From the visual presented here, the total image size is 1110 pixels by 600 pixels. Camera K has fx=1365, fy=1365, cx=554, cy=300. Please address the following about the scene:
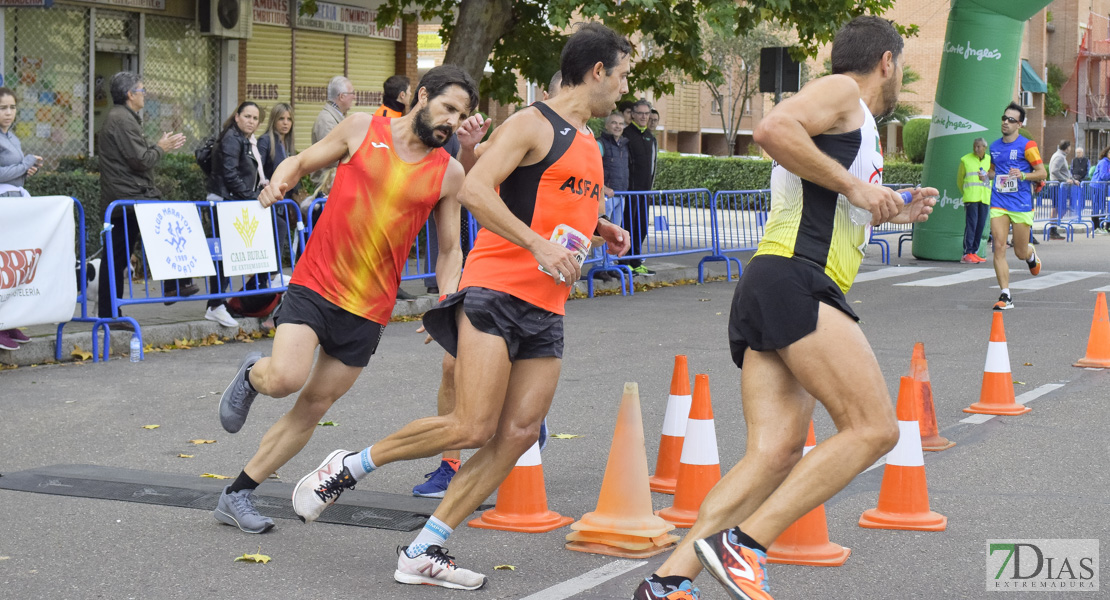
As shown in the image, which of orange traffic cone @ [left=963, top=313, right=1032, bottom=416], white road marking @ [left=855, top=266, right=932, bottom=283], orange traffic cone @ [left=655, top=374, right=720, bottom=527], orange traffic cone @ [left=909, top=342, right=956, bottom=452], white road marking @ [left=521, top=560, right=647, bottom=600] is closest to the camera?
white road marking @ [left=521, top=560, right=647, bottom=600]

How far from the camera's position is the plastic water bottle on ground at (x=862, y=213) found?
167 inches

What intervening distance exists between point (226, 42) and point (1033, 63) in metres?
52.0

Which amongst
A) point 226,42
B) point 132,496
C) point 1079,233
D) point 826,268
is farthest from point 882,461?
point 1079,233

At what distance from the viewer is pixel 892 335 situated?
12047 millimetres

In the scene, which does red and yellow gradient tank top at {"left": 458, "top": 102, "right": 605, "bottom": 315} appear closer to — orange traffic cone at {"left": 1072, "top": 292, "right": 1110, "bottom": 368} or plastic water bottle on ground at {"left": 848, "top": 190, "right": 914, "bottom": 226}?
plastic water bottle on ground at {"left": 848, "top": 190, "right": 914, "bottom": 226}

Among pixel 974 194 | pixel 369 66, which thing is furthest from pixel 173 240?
pixel 974 194

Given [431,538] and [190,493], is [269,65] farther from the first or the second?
[431,538]

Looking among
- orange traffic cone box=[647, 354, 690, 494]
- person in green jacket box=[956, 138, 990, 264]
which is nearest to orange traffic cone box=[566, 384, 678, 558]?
orange traffic cone box=[647, 354, 690, 494]

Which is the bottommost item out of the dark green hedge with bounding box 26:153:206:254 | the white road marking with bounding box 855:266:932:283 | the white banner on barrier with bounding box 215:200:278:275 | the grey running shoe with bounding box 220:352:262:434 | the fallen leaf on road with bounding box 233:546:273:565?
the fallen leaf on road with bounding box 233:546:273:565

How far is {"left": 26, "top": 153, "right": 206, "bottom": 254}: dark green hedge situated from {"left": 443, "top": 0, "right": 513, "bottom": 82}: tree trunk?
3379mm

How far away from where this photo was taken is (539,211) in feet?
15.8

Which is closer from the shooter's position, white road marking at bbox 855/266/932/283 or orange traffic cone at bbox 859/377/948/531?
orange traffic cone at bbox 859/377/948/531

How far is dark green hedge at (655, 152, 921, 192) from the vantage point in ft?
125

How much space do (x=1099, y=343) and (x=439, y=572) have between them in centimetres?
707
